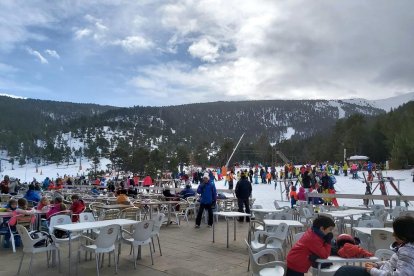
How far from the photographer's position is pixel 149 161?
68375 millimetres

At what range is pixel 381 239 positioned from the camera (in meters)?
5.07

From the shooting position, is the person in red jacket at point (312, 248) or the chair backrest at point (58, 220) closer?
the person in red jacket at point (312, 248)

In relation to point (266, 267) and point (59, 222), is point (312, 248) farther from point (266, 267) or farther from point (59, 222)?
point (59, 222)

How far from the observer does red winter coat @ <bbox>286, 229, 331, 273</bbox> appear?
397 centimetres

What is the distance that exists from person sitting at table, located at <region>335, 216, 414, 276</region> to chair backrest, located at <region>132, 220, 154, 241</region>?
3.87 m

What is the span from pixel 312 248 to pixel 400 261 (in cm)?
115

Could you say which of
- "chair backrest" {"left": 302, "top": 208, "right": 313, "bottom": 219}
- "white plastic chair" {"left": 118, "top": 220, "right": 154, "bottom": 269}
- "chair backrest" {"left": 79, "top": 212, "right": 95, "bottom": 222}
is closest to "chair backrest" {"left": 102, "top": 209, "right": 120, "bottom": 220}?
"chair backrest" {"left": 79, "top": 212, "right": 95, "bottom": 222}

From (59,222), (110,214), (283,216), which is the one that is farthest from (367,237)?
(110,214)

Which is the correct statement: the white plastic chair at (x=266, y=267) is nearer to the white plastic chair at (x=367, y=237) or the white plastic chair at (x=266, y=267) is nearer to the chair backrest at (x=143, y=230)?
the white plastic chair at (x=367, y=237)

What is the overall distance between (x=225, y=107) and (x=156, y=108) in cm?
3369

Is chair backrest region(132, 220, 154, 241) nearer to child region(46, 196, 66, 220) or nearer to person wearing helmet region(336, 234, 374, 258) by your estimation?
child region(46, 196, 66, 220)

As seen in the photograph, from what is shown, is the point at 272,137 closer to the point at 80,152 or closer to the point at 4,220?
the point at 80,152

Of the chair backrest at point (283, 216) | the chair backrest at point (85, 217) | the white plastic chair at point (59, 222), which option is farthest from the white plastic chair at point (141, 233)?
the chair backrest at point (283, 216)

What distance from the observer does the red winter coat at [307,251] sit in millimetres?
3968
